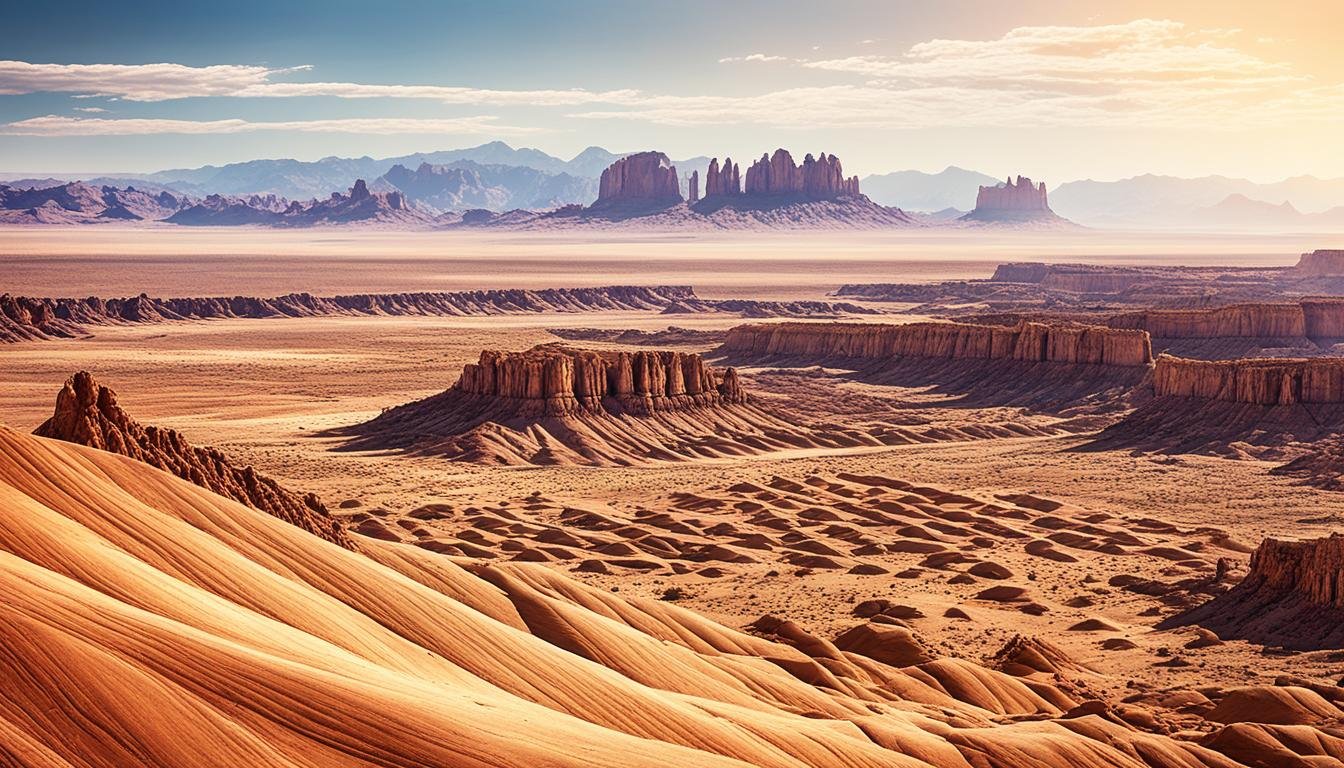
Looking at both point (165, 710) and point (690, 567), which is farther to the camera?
point (690, 567)

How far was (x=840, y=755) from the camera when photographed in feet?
65.1

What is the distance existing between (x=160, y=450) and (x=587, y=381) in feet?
139

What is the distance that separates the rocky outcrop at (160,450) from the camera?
2570cm

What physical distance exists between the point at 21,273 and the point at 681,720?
625ft

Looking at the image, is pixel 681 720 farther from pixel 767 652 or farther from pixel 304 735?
pixel 767 652

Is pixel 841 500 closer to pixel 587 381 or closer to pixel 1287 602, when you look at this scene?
pixel 587 381

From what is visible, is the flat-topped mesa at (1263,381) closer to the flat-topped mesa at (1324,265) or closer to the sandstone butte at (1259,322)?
the sandstone butte at (1259,322)

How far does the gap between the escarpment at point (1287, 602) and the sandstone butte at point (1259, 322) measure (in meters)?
69.4

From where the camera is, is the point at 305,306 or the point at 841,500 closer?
the point at 841,500

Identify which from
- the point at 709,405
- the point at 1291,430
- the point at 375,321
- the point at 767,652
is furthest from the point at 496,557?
the point at 375,321

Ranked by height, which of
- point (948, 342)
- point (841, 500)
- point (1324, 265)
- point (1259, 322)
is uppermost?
point (1324, 265)

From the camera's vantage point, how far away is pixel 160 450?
87.2 feet

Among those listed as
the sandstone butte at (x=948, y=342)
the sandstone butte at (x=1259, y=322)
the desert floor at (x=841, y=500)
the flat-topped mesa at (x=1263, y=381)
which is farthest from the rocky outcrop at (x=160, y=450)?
the sandstone butte at (x=1259, y=322)

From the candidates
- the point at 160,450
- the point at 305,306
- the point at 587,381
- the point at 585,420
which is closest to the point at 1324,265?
the point at 305,306
